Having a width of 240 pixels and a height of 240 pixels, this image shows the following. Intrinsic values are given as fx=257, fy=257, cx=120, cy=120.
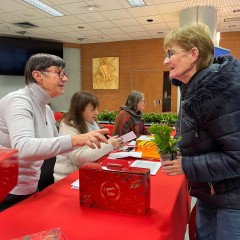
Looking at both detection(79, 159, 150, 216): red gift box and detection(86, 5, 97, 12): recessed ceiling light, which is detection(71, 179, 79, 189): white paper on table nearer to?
detection(79, 159, 150, 216): red gift box

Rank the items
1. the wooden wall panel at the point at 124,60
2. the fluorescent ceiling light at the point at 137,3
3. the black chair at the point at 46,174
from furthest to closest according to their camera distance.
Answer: the wooden wall panel at the point at 124,60, the fluorescent ceiling light at the point at 137,3, the black chair at the point at 46,174

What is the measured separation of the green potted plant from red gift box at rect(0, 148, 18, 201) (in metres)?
0.73

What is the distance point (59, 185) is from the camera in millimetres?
1584

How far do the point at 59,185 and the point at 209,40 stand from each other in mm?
1179

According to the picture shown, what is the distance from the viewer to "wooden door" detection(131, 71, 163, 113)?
31.1 feet

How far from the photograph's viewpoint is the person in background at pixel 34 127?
4.34 feet

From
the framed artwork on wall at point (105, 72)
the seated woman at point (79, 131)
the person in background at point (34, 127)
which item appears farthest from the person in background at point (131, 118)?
the framed artwork on wall at point (105, 72)

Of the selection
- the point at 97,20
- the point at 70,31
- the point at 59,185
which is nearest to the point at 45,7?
the point at 97,20

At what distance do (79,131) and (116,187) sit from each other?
1.06 metres

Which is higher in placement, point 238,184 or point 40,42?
point 40,42

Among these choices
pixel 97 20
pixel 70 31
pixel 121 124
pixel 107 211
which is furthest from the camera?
pixel 70 31

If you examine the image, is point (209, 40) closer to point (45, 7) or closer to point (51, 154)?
point (51, 154)

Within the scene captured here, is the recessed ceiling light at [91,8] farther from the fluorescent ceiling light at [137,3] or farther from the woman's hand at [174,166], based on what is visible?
the woman's hand at [174,166]

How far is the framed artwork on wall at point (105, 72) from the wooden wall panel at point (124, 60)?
157 millimetres
